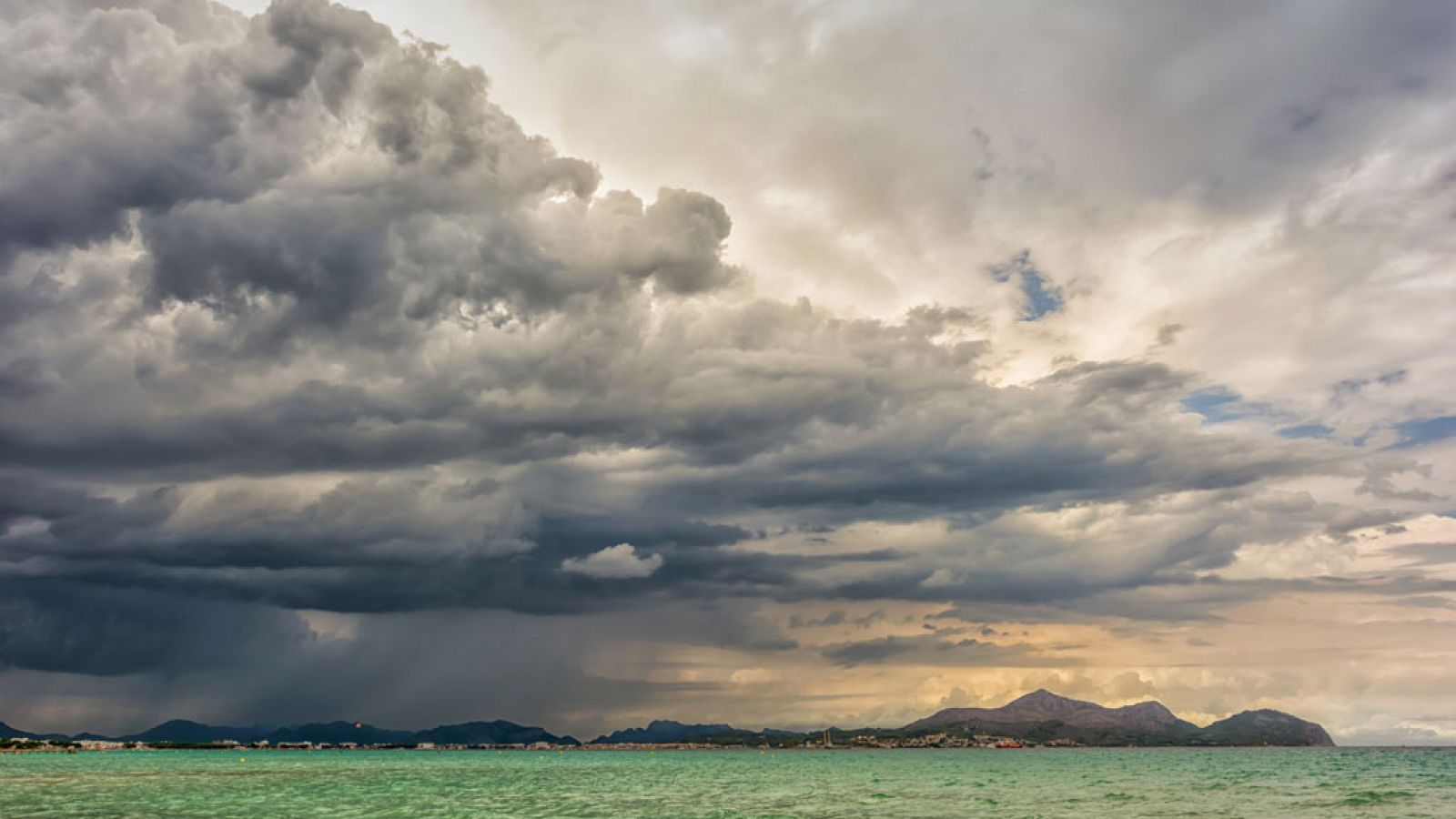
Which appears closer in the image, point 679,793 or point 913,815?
point 913,815

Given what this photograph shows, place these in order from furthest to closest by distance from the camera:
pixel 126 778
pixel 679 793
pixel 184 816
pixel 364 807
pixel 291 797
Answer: pixel 126 778, pixel 679 793, pixel 291 797, pixel 364 807, pixel 184 816

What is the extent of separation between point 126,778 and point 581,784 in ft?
250

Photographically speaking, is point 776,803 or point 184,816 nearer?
point 184,816

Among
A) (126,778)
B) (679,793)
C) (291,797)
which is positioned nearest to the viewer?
(291,797)

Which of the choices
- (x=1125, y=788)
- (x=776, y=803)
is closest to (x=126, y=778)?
(x=776, y=803)

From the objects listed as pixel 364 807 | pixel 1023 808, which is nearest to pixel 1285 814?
pixel 1023 808

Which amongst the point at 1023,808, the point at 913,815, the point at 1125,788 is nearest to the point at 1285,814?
the point at 1023,808

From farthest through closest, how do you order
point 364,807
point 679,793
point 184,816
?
point 679,793 < point 364,807 < point 184,816

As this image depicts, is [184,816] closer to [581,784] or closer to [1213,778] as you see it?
[581,784]

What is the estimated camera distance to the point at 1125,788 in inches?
5207

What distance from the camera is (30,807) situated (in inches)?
3748

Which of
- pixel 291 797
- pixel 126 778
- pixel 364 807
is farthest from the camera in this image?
pixel 126 778

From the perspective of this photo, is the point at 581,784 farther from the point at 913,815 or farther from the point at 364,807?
the point at 913,815

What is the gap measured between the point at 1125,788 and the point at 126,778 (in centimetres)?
15490
